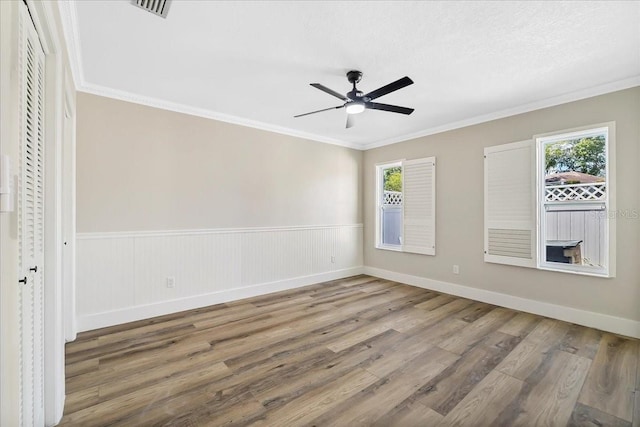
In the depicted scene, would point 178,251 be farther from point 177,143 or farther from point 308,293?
point 308,293

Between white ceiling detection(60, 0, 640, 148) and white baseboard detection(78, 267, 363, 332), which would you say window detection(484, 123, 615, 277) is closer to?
white ceiling detection(60, 0, 640, 148)

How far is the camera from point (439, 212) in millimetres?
4570

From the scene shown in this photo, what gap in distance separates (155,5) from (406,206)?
420 cm

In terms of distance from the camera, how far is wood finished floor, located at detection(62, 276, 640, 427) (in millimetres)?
→ 1845

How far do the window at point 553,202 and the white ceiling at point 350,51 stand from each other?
53 cm

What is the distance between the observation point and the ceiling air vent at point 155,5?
1889 mm

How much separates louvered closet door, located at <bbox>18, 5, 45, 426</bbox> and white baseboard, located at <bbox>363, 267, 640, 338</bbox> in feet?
14.7

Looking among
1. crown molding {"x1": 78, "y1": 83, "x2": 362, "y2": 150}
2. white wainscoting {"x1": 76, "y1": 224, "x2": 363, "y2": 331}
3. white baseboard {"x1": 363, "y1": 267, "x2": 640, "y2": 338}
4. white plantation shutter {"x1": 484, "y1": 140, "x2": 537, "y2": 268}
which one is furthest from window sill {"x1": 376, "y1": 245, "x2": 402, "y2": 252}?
crown molding {"x1": 78, "y1": 83, "x2": 362, "y2": 150}

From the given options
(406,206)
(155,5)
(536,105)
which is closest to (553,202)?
(536,105)

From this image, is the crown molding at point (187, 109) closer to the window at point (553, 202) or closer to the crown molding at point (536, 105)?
the crown molding at point (536, 105)

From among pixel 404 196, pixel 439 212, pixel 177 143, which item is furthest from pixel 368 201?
pixel 177 143

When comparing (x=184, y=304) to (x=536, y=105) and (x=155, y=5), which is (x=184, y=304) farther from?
(x=536, y=105)

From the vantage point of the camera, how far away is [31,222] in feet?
4.75

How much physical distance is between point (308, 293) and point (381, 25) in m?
3.54
